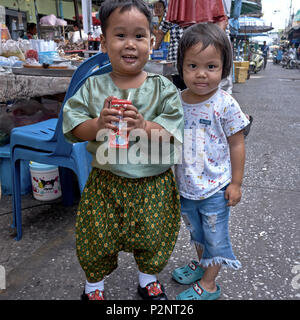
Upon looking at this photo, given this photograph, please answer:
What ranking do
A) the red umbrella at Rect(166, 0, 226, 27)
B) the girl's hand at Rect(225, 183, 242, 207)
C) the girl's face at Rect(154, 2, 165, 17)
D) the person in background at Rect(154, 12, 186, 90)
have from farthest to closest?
the girl's face at Rect(154, 2, 165, 17) → the person in background at Rect(154, 12, 186, 90) → the red umbrella at Rect(166, 0, 226, 27) → the girl's hand at Rect(225, 183, 242, 207)

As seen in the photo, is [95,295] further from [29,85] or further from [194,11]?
[194,11]

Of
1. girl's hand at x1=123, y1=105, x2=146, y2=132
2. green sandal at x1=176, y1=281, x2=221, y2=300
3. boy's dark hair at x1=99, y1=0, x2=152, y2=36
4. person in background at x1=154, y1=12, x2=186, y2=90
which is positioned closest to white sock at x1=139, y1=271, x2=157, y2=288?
green sandal at x1=176, y1=281, x2=221, y2=300

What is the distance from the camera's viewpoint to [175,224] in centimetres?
139

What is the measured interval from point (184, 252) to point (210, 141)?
90 cm

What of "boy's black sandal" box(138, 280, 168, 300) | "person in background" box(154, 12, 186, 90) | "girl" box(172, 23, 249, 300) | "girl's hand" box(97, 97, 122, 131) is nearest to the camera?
"girl's hand" box(97, 97, 122, 131)

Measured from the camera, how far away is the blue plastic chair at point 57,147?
5.23ft

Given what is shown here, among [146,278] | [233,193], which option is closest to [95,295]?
[146,278]

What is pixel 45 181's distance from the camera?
2.38 m

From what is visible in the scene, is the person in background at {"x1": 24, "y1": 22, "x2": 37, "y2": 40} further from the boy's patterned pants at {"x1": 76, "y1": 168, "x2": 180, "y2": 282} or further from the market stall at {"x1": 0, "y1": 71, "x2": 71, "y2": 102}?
the boy's patterned pants at {"x1": 76, "y1": 168, "x2": 180, "y2": 282}

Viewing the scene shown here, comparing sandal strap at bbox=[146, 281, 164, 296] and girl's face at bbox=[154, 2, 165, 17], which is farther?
girl's face at bbox=[154, 2, 165, 17]

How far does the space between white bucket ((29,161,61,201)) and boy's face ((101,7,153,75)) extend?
139 cm

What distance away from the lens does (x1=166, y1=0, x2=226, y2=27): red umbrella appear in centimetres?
355
